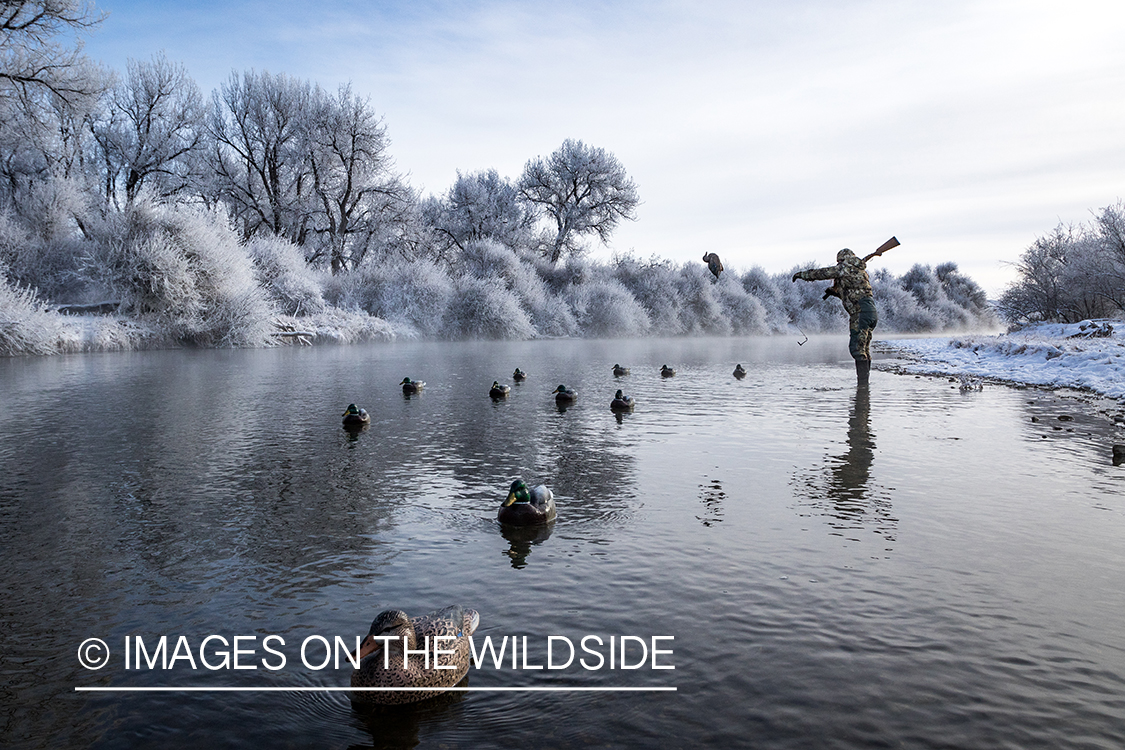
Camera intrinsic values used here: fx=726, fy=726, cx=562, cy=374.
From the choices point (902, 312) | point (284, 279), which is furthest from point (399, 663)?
point (902, 312)

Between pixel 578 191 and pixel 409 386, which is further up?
pixel 578 191

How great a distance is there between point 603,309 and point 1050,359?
32082 millimetres

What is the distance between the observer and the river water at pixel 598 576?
336cm

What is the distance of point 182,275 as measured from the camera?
2898cm

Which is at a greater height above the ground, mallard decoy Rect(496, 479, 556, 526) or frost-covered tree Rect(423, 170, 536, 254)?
frost-covered tree Rect(423, 170, 536, 254)

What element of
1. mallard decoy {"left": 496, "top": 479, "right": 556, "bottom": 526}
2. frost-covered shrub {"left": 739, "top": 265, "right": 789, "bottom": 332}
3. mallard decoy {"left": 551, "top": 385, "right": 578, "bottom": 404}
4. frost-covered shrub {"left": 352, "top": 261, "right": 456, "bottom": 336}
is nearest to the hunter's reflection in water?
mallard decoy {"left": 496, "top": 479, "right": 556, "bottom": 526}

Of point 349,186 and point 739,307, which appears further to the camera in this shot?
point 739,307

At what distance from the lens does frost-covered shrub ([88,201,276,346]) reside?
28859mm

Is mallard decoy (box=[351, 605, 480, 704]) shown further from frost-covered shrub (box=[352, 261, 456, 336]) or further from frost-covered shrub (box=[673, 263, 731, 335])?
frost-covered shrub (box=[673, 263, 731, 335])

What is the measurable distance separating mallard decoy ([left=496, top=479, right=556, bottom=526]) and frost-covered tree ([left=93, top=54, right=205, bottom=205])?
4538cm

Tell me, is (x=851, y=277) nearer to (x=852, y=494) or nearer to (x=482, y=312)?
(x=852, y=494)

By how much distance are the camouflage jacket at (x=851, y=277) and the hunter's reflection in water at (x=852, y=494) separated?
8535 millimetres

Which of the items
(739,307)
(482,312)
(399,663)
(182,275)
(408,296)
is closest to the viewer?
(399,663)

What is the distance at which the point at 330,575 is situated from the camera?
16.6 feet
